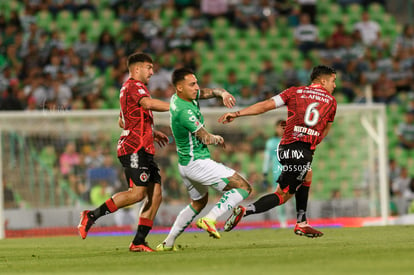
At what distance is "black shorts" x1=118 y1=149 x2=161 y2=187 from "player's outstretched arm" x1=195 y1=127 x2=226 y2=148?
846mm

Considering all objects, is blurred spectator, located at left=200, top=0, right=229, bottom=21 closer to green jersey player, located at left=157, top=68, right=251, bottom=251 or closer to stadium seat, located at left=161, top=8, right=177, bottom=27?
stadium seat, located at left=161, top=8, right=177, bottom=27

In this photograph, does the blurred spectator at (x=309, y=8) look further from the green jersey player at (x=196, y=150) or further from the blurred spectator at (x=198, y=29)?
the green jersey player at (x=196, y=150)

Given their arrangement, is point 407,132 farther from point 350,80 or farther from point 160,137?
point 160,137

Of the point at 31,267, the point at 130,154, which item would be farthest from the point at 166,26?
the point at 31,267

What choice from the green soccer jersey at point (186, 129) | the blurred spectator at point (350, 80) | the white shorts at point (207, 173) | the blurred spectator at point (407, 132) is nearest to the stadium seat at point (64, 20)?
the blurred spectator at point (350, 80)

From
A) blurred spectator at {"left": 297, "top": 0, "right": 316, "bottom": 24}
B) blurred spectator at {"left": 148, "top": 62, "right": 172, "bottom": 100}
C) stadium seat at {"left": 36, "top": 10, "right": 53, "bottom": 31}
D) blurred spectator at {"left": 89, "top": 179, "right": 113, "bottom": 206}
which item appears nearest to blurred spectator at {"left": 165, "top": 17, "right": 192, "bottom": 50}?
blurred spectator at {"left": 148, "top": 62, "right": 172, "bottom": 100}

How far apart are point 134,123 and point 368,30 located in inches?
623

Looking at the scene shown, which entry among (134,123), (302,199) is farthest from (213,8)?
(134,123)

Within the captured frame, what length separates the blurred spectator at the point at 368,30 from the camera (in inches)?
956

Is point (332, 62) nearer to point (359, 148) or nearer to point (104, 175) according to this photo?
point (359, 148)

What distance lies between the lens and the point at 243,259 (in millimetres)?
7832

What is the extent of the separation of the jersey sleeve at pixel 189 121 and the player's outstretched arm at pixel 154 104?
0.21 meters

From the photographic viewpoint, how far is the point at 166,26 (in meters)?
23.8

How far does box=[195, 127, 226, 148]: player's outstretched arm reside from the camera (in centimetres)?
900
